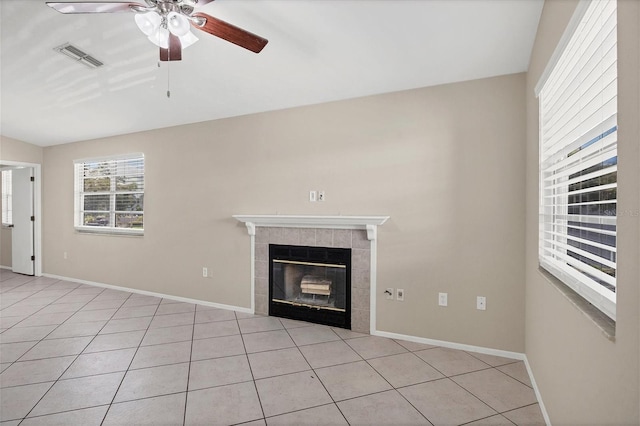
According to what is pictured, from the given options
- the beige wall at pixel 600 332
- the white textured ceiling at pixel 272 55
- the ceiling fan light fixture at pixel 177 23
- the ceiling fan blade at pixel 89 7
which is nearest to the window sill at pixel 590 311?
the beige wall at pixel 600 332

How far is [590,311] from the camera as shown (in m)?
1.18

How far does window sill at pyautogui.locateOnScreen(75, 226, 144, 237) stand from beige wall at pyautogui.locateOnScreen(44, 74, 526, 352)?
1.41 feet

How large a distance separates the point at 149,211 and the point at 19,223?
11.2 ft

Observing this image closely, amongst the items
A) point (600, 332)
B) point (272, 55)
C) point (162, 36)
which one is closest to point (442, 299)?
point (600, 332)

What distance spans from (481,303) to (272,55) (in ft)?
9.02

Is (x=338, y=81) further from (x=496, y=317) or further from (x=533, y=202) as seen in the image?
(x=496, y=317)

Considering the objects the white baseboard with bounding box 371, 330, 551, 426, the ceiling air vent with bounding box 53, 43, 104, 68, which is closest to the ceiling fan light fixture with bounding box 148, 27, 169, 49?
the ceiling air vent with bounding box 53, 43, 104, 68

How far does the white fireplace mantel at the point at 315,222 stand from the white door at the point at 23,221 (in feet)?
15.4

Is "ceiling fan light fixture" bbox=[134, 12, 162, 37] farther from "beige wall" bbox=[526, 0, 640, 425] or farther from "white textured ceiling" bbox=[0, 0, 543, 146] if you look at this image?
"beige wall" bbox=[526, 0, 640, 425]

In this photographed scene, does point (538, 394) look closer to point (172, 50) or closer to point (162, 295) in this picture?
point (172, 50)

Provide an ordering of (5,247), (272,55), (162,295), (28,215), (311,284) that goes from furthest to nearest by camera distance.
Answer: (5,247), (28,215), (162,295), (311,284), (272,55)

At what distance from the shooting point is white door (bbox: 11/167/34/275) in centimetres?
546

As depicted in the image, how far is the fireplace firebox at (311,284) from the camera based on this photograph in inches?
125

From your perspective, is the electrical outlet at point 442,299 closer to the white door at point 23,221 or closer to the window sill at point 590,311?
the window sill at point 590,311
